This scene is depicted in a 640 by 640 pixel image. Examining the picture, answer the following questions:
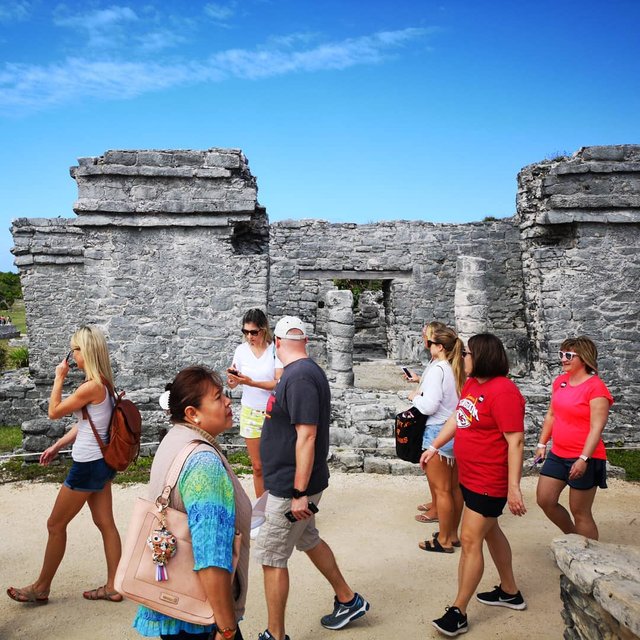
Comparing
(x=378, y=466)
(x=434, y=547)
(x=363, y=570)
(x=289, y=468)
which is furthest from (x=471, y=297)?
(x=289, y=468)

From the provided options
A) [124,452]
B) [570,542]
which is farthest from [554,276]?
[124,452]

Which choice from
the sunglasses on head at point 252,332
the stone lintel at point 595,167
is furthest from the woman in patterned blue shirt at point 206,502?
the stone lintel at point 595,167

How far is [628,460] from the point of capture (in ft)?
23.8

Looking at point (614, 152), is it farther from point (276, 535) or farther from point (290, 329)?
point (276, 535)

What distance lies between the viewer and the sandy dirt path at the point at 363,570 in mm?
3611

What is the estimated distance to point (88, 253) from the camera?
805 centimetres

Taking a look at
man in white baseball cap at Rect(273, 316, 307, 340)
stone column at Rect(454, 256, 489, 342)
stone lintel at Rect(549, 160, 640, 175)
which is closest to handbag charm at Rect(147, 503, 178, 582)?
man in white baseball cap at Rect(273, 316, 307, 340)

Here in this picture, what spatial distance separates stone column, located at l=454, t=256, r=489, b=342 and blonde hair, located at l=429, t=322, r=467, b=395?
5.67 m

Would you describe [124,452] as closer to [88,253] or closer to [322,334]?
[88,253]

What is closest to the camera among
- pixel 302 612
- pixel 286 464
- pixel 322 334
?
pixel 286 464

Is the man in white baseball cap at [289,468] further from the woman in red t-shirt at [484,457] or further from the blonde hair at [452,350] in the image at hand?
the blonde hair at [452,350]

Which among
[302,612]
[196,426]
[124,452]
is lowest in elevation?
[302,612]

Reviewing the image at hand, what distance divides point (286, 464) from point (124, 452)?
1.17 meters

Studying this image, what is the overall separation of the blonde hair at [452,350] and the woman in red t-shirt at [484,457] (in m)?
1.01
